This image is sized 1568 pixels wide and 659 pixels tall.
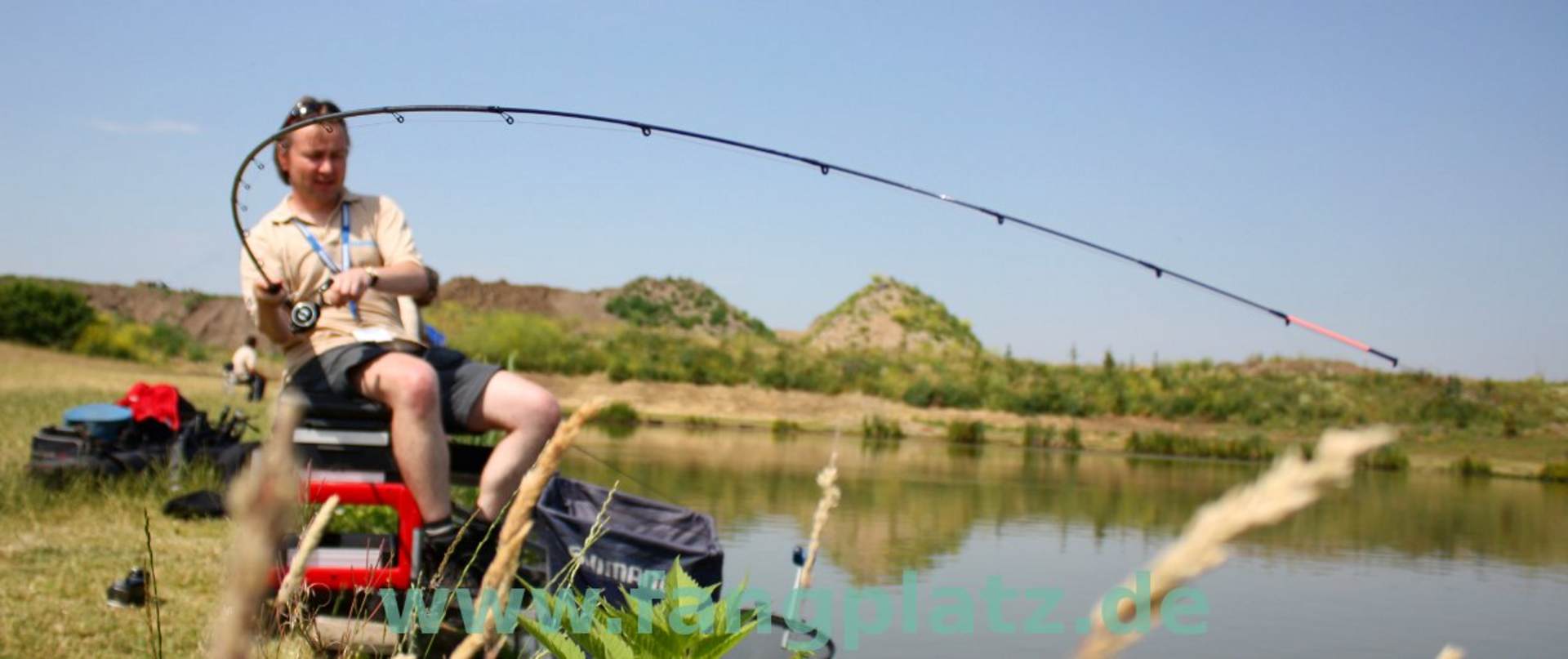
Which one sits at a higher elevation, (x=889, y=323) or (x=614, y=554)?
(x=889, y=323)

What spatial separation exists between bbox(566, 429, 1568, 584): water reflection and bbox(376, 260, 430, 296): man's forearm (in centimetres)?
155

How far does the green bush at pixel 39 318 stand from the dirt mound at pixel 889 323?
19188 mm

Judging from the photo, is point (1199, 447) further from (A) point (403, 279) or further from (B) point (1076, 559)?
(A) point (403, 279)

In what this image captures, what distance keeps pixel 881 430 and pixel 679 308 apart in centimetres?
3498

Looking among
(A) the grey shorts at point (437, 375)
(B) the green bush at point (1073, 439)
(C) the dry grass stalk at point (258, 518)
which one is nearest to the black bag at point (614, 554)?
(A) the grey shorts at point (437, 375)

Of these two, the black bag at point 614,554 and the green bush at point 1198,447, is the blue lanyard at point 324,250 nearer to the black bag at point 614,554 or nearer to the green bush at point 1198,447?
the black bag at point 614,554

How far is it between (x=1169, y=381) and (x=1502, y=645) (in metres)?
22.9

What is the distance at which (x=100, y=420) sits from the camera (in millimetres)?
6285

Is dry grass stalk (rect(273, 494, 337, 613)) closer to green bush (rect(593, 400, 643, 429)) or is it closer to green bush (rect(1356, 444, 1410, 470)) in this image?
green bush (rect(593, 400, 643, 429))

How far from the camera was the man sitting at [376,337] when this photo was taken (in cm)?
340

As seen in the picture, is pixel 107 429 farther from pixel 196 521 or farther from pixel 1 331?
pixel 1 331

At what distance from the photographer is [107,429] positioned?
639 centimetres

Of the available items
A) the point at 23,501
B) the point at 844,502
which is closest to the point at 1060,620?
the point at 844,502

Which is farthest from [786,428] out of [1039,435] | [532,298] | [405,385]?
[532,298]
